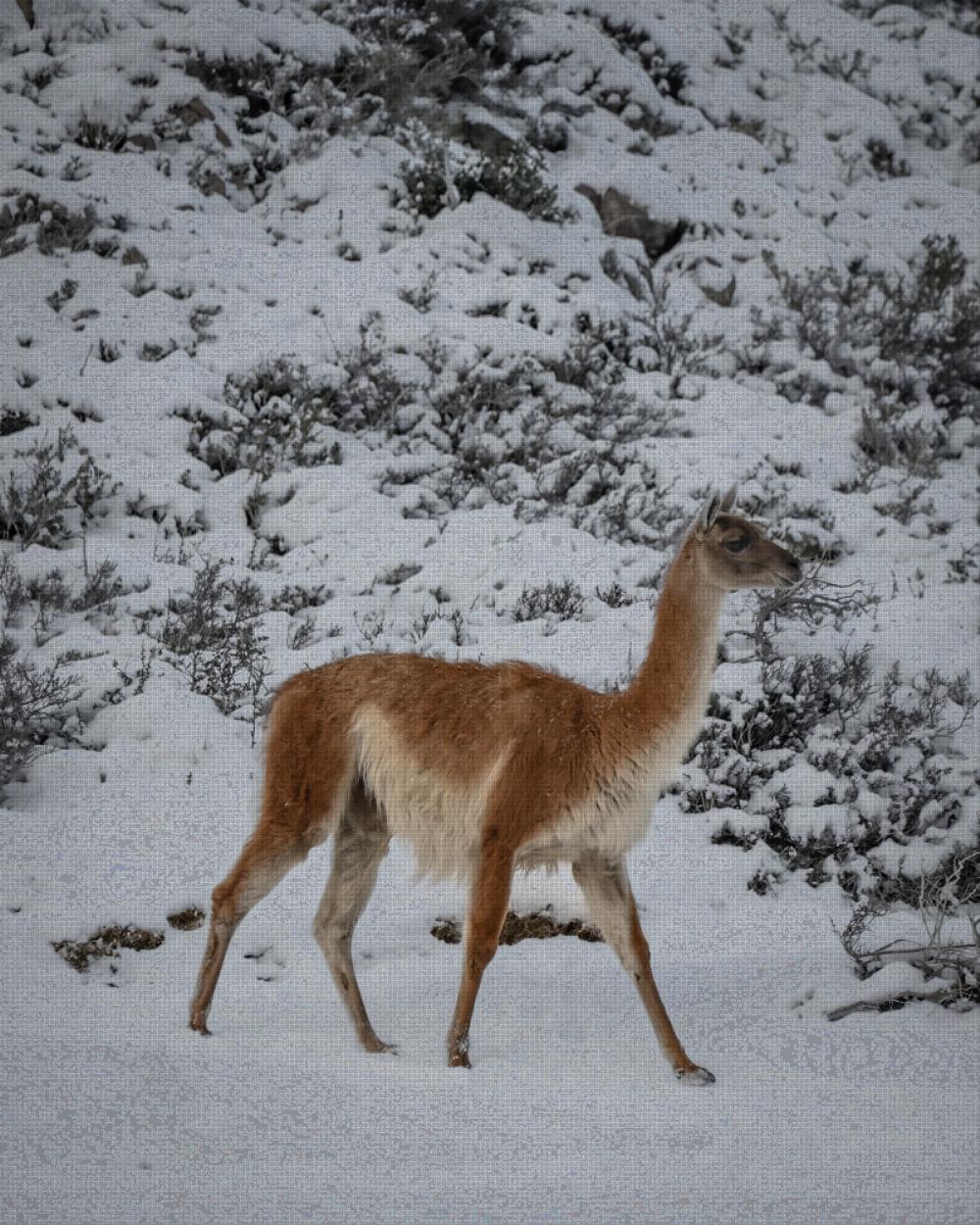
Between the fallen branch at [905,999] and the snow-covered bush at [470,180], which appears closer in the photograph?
the fallen branch at [905,999]

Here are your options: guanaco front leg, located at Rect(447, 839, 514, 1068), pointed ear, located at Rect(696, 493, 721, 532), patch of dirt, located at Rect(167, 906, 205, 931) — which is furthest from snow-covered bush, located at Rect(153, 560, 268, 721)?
pointed ear, located at Rect(696, 493, 721, 532)

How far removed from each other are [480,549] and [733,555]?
4.21 m


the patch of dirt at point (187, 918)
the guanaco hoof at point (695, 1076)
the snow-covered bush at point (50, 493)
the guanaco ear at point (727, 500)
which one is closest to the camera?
the guanaco hoof at point (695, 1076)

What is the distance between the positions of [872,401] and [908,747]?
5.70m

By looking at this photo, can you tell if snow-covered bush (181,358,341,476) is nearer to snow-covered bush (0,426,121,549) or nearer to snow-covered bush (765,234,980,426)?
snow-covered bush (0,426,121,549)

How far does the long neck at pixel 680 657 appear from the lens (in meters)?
4.36

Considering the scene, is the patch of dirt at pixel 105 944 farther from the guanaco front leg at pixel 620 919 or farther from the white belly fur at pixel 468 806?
the guanaco front leg at pixel 620 919

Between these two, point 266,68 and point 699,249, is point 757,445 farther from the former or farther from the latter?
point 266,68

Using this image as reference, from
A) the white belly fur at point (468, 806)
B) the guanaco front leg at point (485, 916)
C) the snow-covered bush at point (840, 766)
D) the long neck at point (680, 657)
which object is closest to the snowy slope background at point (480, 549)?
the snow-covered bush at point (840, 766)

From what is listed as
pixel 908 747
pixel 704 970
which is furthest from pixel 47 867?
pixel 908 747

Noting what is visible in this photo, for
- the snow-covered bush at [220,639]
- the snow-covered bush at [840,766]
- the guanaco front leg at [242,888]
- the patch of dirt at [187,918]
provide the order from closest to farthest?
the guanaco front leg at [242,888]
the patch of dirt at [187,918]
the snow-covered bush at [840,766]
the snow-covered bush at [220,639]

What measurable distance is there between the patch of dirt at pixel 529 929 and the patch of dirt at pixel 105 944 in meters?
1.28

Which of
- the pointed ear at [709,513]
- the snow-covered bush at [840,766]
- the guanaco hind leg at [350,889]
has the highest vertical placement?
the pointed ear at [709,513]

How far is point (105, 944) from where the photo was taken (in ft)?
16.5
